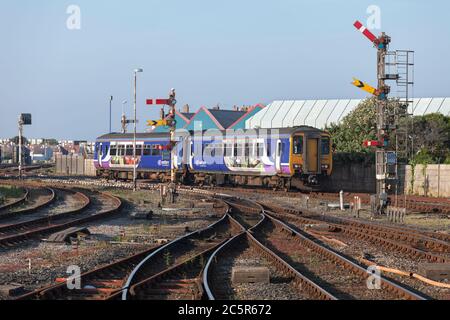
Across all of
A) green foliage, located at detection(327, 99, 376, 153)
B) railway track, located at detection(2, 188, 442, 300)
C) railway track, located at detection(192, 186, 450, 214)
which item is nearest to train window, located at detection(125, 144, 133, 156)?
railway track, located at detection(192, 186, 450, 214)

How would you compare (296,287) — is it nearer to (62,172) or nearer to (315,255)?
(315,255)

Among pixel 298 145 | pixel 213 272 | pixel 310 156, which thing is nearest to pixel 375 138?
pixel 310 156

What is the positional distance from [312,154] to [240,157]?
398 centimetres

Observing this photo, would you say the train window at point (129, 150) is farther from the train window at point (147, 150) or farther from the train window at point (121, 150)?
the train window at point (147, 150)

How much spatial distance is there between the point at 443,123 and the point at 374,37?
2048cm

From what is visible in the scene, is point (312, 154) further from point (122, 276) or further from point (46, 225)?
point (122, 276)

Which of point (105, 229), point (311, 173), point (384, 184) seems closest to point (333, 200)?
point (311, 173)

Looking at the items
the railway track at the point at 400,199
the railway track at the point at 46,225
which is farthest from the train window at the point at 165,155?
the railway track at the point at 46,225

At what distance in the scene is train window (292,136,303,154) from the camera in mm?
34438

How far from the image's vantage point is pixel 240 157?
37312mm

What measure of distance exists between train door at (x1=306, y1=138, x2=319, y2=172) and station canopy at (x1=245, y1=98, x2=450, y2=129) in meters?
24.1

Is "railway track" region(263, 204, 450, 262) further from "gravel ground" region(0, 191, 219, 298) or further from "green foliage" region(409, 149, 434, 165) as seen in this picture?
"green foliage" region(409, 149, 434, 165)

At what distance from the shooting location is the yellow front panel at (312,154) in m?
34.9

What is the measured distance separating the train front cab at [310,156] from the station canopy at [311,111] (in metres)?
23.6
